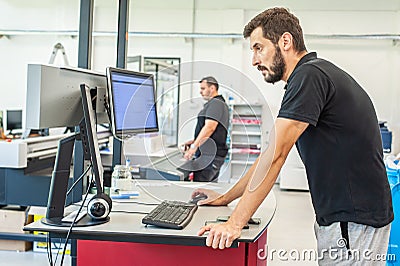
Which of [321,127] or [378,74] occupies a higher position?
[378,74]

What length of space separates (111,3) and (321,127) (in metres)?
7.70

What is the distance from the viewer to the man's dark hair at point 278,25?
1.79m

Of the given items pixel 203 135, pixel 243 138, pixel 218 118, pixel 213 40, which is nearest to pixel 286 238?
pixel 243 138

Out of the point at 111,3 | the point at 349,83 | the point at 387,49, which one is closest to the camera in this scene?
the point at 349,83

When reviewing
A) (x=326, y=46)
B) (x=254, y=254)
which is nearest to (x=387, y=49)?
(x=326, y=46)

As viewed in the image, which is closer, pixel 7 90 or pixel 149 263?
pixel 149 263

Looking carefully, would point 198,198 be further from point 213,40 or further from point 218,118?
point 213,40

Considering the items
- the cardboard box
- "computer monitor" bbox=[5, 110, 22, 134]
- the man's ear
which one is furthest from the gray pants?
"computer monitor" bbox=[5, 110, 22, 134]

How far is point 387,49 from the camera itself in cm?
823

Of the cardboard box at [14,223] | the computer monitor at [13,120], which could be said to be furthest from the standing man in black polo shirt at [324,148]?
the computer monitor at [13,120]

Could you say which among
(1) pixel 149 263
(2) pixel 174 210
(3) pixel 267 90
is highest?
(3) pixel 267 90

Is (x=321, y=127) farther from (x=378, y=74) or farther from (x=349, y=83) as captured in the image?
(x=378, y=74)

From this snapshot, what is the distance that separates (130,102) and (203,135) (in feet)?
5.66

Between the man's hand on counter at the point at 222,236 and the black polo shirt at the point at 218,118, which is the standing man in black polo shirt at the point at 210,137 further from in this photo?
the man's hand on counter at the point at 222,236
